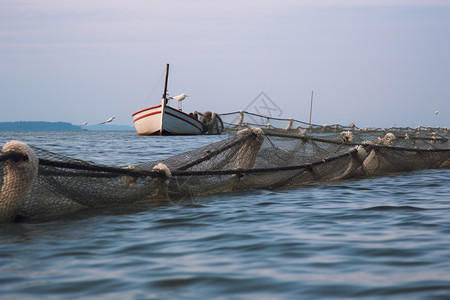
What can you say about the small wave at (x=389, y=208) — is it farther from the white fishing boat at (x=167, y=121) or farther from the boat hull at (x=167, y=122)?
the boat hull at (x=167, y=122)

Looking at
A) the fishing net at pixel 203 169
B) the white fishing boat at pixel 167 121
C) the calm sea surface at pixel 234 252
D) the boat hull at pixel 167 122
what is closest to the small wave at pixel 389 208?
the calm sea surface at pixel 234 252

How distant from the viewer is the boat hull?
37.2 m

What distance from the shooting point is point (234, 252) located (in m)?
4.01

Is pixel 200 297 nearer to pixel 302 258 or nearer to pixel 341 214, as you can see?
pixel 302 258

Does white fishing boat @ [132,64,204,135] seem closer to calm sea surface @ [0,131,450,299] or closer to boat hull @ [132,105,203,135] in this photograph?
boat hull @ [132,105,203,135]

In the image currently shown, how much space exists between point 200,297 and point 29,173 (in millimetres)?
2474

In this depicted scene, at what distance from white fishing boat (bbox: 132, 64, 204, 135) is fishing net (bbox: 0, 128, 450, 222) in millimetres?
26543

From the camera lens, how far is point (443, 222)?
5.20 meters

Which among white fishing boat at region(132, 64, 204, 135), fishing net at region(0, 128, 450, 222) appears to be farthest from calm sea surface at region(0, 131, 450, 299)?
white fishing boat at region(132, 64, 204, 135)

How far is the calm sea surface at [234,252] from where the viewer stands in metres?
3.13

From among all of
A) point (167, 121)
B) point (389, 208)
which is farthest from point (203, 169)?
point (167, 121)

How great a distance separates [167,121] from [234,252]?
33543 mm

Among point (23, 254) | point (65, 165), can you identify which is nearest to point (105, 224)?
point (65, 165)

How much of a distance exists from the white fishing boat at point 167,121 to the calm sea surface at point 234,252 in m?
31.0
